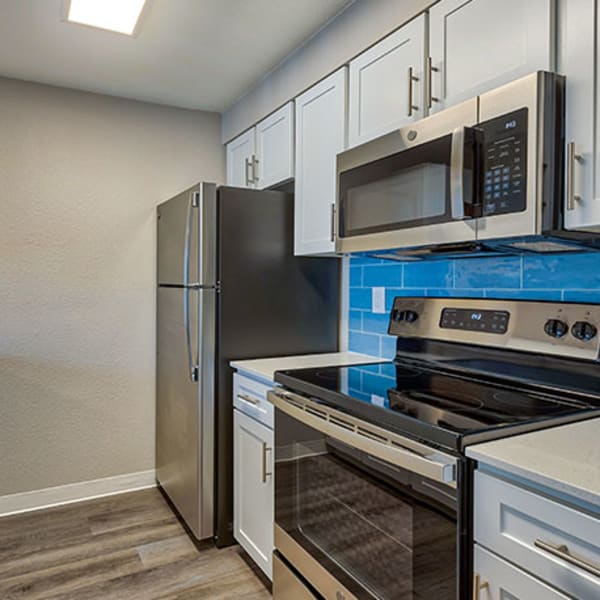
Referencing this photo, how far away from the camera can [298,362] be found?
7.24 ft

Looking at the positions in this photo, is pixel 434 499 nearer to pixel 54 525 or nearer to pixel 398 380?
pixel 398 380

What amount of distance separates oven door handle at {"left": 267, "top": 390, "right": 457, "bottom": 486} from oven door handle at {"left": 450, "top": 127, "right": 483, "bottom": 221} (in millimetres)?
624

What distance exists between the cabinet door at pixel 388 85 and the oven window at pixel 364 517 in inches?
42.4

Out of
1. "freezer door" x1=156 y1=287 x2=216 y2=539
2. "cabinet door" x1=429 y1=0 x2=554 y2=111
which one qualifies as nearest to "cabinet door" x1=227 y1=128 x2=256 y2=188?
"freezer door" x1=156 y1=287 x2=216 y2=539

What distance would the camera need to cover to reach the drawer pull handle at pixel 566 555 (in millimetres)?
829

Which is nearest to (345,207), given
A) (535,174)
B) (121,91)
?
(535,174)

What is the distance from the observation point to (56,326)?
2.82 meters

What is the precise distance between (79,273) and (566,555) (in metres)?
2.69

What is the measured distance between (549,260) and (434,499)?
2.78ft

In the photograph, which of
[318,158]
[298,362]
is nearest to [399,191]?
[318,158]

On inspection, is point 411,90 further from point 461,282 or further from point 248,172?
point 248,172

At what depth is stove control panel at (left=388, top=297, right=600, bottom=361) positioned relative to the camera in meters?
1.40

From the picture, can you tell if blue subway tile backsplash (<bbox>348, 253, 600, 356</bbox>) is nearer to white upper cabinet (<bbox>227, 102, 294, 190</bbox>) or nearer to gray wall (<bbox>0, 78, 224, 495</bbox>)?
white upper cabinet (<bbox>227, 102, 294, 190</bbox>)

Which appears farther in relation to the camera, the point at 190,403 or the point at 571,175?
the point at 190,403
